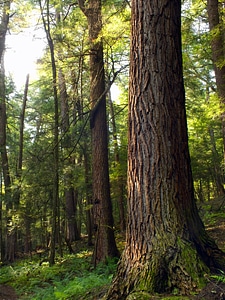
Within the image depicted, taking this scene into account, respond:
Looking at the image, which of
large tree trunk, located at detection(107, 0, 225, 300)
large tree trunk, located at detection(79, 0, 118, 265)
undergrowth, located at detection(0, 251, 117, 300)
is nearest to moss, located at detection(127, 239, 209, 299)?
large tree trunk, located at detection(107, 0, 225, 300)

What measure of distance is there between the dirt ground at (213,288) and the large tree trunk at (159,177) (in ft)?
0.36

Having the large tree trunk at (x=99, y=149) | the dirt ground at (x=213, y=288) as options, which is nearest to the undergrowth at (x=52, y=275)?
the dirt ground at (x=213, y=288)

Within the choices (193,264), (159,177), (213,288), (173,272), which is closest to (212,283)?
(213,288)

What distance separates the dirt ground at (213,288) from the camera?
241cm

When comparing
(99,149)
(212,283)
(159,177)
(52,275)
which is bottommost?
(52,275)

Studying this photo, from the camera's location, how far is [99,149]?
26.2 feet

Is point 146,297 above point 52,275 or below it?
above

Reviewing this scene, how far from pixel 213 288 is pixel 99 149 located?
5782 mm

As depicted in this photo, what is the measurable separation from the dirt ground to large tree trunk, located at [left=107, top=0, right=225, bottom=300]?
0.11 metres

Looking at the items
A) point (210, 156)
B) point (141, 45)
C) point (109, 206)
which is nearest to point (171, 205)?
point (141, 45)

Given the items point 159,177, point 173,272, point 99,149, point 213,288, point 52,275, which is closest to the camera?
point 213,288

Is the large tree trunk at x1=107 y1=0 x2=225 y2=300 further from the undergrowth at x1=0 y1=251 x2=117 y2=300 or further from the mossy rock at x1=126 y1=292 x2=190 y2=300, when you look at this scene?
the undergrowth at x1=0 y1=251 x2=117 y2=300

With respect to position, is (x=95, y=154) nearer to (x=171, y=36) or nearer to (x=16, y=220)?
(x=16, y=220)

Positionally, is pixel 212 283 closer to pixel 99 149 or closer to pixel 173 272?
pixel 173 272
